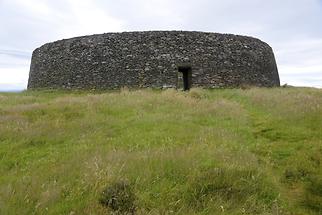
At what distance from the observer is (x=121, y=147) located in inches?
313

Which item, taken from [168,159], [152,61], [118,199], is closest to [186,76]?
[152,61]

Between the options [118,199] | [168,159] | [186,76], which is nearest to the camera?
[118,199]

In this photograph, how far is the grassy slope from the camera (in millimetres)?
5578

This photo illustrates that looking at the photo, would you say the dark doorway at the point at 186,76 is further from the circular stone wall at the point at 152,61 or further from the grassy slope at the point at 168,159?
the grassy slope at the point at 168,159

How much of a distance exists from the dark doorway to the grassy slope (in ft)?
37.8

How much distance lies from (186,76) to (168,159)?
1849cm

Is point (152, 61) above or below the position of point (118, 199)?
above

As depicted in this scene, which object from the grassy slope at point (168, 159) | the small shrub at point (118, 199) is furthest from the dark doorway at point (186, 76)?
the small shrub at point (118, 199)

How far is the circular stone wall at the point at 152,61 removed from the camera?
2377cm

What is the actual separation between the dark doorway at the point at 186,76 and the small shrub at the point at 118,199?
62.4ft

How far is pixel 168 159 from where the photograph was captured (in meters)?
6.79

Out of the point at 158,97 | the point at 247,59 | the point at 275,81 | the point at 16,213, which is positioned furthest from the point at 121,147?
the point at 275,81

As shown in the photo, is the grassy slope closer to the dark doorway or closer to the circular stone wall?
the circular stone wall

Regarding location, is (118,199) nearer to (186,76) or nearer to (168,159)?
(168,159)
